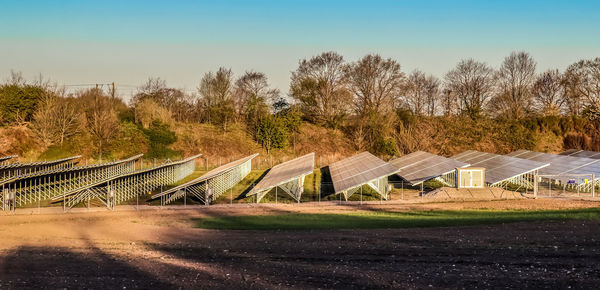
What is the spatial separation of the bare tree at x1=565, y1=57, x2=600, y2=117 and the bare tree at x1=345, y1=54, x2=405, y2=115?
2839cm

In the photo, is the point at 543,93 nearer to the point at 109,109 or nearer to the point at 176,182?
the point at 176,182

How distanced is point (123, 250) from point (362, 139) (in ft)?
152

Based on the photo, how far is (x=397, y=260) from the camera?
13594 millimetres

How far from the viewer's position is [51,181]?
3509cm

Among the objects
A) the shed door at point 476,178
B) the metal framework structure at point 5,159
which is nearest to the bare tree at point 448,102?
the shed door at point 476,178

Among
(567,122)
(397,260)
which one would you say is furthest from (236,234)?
(567,122)

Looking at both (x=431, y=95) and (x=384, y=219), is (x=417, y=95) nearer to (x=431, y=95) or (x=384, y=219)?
(x=431, y=95)

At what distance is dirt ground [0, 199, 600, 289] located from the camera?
11620mm

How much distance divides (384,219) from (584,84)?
6073cm

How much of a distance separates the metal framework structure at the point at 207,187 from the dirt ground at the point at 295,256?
5599 millimetres

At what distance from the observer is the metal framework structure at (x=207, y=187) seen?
26609 mm

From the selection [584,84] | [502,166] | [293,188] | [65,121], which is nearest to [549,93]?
[584,84]

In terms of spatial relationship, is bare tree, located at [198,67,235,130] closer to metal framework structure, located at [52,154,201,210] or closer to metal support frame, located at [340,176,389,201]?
metal framework structure, located at [52,154,201,210]

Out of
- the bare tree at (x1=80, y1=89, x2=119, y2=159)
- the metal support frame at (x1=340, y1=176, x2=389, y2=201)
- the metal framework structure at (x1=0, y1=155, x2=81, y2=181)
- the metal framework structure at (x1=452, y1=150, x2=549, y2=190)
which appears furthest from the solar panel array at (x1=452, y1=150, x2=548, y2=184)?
the bare tree at (x1=80, y1=89, x2=119, y2=159)
